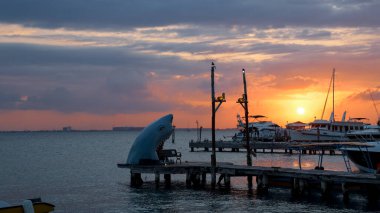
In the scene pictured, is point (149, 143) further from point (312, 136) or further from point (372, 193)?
point (312, 136)

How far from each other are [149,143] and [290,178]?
12270mm

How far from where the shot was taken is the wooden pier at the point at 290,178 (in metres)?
39.8

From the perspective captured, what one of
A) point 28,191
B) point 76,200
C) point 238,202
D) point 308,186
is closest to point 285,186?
point 308,186

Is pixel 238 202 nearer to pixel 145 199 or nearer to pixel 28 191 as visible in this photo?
pixel 145 199

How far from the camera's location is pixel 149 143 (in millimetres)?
50719

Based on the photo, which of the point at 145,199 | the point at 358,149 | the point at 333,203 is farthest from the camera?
the point at 358,149

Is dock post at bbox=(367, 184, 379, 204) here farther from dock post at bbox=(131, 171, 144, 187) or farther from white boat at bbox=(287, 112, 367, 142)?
white boat at bbox=(287, 112, 367, 142)

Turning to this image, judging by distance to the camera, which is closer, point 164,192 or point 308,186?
point 308,186

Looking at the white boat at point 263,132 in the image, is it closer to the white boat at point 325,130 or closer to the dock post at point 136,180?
the white boat at point 325,130

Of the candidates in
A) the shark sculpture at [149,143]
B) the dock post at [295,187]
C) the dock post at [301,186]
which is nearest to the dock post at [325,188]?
the dock post at [301,186]

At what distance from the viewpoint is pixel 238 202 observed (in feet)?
140

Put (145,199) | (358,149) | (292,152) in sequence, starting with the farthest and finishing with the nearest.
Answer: (292,152), (358,149), (145,199)

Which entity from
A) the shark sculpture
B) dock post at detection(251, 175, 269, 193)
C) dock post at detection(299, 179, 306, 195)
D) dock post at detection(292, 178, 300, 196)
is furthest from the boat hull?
dock post at detection(299, 179, 306, 195)

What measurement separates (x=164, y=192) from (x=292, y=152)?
2662 inches
